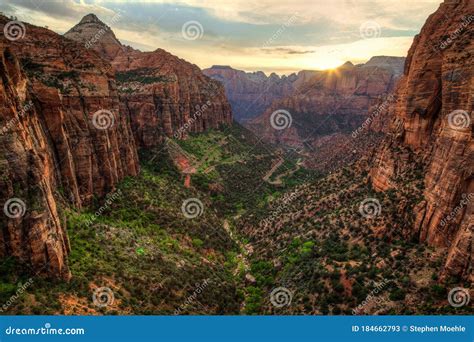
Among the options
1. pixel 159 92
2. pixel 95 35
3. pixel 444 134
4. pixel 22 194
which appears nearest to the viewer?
pixel 22 194

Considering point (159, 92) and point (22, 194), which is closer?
point (22, 194)

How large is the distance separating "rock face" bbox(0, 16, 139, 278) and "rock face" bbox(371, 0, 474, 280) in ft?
121

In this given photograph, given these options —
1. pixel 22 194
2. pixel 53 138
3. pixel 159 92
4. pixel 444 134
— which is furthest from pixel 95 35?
pixel 444 134

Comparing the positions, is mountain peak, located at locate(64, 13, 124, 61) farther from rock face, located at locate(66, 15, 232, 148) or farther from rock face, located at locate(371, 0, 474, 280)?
rock face, located at locate(371, 0, 474, 280)

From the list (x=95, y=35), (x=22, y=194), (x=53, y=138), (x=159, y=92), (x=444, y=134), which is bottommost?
Answer: (x=22, y=194)

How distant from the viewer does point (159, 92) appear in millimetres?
108312

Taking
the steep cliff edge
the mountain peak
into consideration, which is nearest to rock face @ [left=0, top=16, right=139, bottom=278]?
the steep cliff edge

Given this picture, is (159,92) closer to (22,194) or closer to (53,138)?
(53,138)

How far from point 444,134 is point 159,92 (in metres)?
80.6

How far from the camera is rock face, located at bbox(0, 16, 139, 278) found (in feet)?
107

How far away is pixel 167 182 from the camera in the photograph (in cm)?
8119

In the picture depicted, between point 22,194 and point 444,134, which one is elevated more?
point 444,134

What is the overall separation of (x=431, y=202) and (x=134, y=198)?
43.9 metres

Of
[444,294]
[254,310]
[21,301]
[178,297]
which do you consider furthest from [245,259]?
[21,301]
